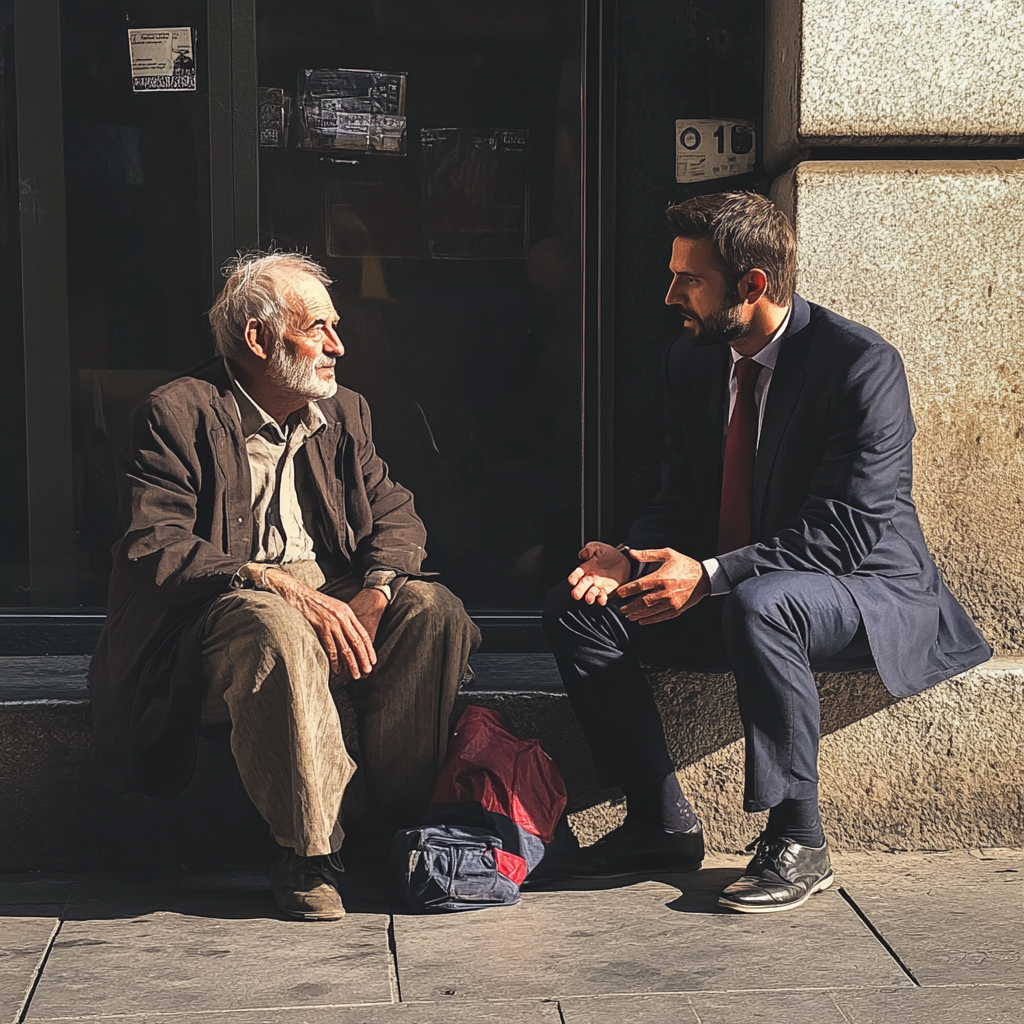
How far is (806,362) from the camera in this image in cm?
366

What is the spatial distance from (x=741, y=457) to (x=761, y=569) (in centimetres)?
37

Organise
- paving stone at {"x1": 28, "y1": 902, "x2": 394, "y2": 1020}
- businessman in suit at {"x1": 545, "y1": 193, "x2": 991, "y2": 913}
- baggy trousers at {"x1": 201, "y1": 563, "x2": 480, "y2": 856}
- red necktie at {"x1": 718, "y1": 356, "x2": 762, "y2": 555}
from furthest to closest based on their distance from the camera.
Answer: red necktie at {"x1": 718, "y1": 356, "x2": 762, "y2": 555} < businessman in suit at {"x1": 545, "y1": 193, "x2": 991, "y2": 913} < baggy trousers at {"x1": 201, "y1": 563, "x2": 480, "y2": 856} < paving stone at {"x1": 28, "y1": 902, "x2": 394, "y2": 1020}

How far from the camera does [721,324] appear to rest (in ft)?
12.2

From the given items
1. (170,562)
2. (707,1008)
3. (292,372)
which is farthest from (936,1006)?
(292,372)

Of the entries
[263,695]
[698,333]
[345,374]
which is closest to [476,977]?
[263,695]

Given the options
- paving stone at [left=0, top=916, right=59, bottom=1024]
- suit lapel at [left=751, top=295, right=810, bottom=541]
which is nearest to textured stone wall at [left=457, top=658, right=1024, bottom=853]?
suit lapel at [left=751, top=295, right=810, bottom=541]

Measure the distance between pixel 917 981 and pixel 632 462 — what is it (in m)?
1.97

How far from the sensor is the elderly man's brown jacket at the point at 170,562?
11.3 feet

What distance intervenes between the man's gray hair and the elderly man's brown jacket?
0.28 feet

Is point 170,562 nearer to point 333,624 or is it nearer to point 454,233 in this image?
point 333,624

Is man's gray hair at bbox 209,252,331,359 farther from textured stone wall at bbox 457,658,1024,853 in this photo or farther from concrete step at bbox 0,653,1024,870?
textured stone wall at bbox 457,658,1024,853

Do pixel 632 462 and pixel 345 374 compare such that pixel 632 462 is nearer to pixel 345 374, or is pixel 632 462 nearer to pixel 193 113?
pixel 345 374

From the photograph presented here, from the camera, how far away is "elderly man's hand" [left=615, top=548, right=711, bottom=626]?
3.53m

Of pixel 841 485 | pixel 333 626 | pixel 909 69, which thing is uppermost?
pixel 909 69
